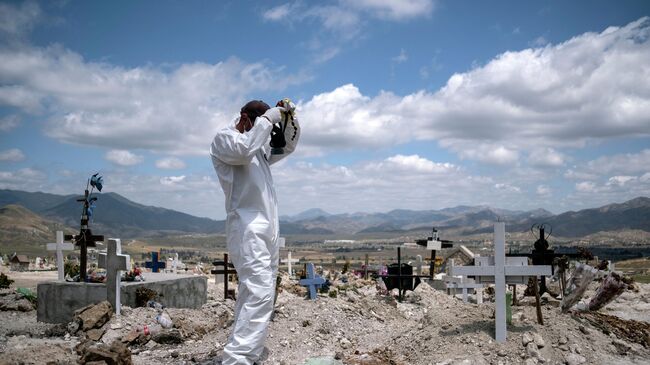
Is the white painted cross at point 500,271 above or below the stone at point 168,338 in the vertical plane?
above

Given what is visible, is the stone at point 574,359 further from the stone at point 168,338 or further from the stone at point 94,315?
the stone at point 94,315

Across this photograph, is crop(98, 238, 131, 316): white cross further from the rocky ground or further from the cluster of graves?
the rocky ground

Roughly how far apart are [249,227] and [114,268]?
17.7 feet

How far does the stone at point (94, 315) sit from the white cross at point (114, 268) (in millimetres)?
396

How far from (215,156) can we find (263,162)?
59 cm

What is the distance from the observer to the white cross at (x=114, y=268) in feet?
34.1

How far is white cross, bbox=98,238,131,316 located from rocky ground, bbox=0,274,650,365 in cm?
30

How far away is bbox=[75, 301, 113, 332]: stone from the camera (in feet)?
31.2

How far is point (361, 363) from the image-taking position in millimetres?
7188

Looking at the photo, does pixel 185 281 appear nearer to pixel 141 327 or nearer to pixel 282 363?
pixel 141 327

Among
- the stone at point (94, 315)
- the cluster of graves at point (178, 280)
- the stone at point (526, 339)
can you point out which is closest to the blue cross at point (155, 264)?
the cluster of graves at point (178, 280)

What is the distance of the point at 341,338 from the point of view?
9.36m

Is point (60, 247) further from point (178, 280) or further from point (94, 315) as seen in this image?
point (94, 315)

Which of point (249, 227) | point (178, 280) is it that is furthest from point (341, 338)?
point (178, 280)
